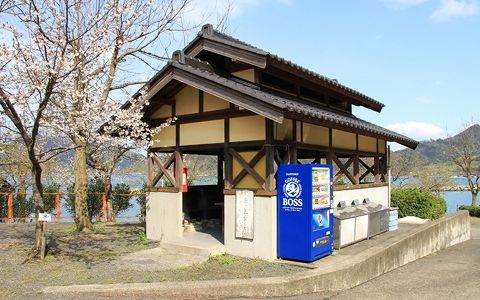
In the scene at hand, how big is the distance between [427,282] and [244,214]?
392cm

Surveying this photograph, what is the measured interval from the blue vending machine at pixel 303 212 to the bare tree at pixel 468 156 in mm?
32666

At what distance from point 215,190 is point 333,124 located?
20.0 feet

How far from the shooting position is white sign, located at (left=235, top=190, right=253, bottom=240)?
8312 millimetres

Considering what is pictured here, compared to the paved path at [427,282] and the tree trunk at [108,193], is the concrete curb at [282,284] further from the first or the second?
the tree trunk at [108,193]

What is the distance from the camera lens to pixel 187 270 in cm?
745

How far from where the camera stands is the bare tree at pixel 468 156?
3580 cm

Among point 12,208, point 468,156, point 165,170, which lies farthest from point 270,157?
point 468,156

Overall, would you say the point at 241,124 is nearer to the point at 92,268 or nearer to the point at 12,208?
the point at 92,268

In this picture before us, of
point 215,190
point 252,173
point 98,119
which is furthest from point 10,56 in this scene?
→ point 215,190

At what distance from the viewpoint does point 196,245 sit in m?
8.95

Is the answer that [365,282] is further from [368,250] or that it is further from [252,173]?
[252,173]

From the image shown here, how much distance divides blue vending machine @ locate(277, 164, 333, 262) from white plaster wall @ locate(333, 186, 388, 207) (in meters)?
2.31

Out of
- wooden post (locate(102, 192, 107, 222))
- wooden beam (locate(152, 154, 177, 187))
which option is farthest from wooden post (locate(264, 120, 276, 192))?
wooden post (locate(102, 192, 107, 222))

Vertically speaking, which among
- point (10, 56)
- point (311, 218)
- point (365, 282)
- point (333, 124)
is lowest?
point (365, 282)
